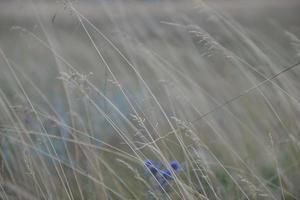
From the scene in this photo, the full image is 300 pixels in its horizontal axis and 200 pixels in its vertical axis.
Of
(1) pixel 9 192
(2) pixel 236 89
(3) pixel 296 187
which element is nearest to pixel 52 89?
(2) pixel 236 89

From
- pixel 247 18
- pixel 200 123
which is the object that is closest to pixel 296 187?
pixel 200 123

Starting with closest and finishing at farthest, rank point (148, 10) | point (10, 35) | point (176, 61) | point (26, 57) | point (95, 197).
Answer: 1. point (95, 197)
2. point (176, 61)
3. point (26, 57)
4. point (10, 35)
5. point (148, 10)

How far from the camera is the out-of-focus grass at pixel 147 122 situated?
232 cm

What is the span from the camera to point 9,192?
2.58 m

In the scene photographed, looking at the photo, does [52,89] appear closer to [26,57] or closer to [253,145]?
[26,57]

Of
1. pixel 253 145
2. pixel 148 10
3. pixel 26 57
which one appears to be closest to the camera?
pixel 253 145

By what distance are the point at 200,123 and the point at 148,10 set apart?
6.72 meters

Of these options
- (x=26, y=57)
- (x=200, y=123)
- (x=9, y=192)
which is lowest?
(x=200, y=123)

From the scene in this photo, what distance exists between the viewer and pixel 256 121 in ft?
11.4

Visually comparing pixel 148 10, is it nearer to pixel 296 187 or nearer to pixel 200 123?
pixel 200 123

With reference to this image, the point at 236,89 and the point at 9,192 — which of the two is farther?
the point at 236,89

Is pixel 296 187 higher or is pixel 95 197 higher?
pixel 95 197

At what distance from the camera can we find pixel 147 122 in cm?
357

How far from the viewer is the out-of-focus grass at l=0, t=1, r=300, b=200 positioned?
232 cm
